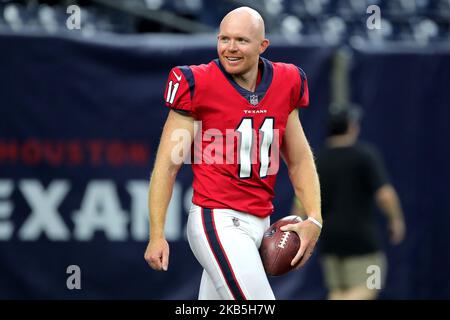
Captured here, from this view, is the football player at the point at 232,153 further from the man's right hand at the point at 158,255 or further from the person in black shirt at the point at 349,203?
the person in black shirt at the point at 349,203

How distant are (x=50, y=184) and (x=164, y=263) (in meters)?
3.93

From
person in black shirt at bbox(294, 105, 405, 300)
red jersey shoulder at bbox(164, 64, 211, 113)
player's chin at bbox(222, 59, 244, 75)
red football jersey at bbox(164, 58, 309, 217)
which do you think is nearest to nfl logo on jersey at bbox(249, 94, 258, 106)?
red football jersey at bbox(164, 58, 309, 217)

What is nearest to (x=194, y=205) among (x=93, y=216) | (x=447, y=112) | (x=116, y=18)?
(x=93, y=216)

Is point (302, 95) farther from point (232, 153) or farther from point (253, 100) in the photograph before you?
point (232, 153)

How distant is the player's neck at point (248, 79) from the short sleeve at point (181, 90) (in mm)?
230

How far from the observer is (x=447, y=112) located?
31.0 feet

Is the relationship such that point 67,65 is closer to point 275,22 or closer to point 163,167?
point 275,22

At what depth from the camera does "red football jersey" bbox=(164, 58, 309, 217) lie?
4.80m

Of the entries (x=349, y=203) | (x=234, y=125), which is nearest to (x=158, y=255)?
(x=234, y=125)

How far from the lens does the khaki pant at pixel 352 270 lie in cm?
791

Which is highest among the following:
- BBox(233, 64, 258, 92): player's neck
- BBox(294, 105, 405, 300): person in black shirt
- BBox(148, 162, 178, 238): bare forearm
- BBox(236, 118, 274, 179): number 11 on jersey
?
BBox(233, 64, 258, 92): player's neck

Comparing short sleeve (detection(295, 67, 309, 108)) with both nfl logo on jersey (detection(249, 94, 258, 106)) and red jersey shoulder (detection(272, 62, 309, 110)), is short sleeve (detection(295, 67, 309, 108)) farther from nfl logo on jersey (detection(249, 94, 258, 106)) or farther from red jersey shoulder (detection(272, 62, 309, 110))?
nfl logo on jersey (detection(249, 94, 258, 106))

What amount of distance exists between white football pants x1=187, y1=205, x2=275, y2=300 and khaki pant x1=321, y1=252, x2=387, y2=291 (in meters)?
3.01
